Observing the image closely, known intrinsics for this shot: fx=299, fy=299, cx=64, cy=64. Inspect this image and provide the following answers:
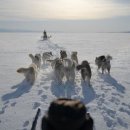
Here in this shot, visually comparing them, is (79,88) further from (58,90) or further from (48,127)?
(48,127)

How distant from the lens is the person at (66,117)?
3.69ft

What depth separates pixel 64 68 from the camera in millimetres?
9633

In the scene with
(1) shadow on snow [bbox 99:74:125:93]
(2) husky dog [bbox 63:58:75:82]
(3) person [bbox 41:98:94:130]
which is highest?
(3) person [bbox 41:98:94:130]

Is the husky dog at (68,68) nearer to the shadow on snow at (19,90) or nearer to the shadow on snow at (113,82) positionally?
the shadow on snow at (19,90)

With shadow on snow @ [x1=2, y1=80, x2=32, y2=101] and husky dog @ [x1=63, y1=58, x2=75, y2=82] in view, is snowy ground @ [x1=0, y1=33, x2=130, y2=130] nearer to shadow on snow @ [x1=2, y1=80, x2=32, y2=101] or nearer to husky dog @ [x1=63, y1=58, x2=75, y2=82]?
shadow on snow @ [x1=2, y1=80, x2=32, y2=101]

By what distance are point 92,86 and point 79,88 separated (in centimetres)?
61

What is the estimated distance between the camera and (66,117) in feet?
3.69

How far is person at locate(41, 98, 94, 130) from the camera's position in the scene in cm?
113

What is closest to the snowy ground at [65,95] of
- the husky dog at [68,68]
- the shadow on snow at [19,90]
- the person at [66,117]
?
the shadow on snow at [19,90]

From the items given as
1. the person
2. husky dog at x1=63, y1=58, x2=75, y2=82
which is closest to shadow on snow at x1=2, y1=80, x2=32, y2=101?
husky dog at x1=63, y1=58, x2=75, y2=82

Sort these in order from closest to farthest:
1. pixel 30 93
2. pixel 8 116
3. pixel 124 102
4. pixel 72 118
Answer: pixel 72 118
pixel 8 116
pixel 124 102
pixel 30 93

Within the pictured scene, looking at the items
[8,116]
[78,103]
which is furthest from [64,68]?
[78,103]

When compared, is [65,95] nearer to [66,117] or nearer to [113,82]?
[113,82]

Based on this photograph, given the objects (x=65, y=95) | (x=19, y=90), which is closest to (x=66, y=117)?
(x=65, y=95)
